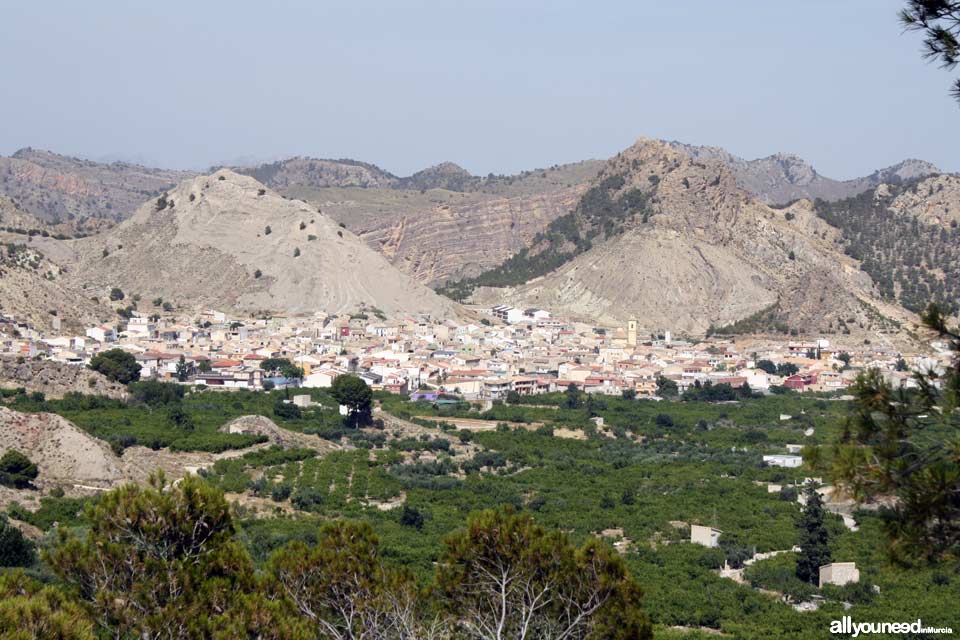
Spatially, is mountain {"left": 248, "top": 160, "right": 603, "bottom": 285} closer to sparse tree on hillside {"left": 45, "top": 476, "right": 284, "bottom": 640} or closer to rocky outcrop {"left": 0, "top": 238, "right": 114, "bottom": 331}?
rocky outcrop {"left": 0, "top": 238, "right": 114, "bottom": 331}

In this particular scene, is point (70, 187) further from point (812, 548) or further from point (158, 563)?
point (158, 563)

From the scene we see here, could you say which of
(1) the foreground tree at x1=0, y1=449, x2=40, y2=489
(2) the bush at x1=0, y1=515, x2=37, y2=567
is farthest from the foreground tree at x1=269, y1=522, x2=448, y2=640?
(1) the foreground tree at x1=0, y1=449, x2=40, y2=489

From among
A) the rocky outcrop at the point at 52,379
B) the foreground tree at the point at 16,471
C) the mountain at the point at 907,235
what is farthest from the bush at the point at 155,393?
the mountain at the point at 907,235

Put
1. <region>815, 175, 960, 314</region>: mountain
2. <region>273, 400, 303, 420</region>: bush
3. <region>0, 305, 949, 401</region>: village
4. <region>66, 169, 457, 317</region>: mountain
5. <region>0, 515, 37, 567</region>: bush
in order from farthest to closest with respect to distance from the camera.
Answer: <region>815, 175, 960, 314</region>: mountain < <region>66, 169, 457, 317</region>: mountain < <region>0, 305, 949, 401</region>: village < <region>273, 400, 303, 420</region>: bush < <region>0, 515, 37, 567</region>: bush

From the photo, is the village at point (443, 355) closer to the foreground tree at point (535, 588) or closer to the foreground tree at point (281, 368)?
the foreground tree at point (281, 368)

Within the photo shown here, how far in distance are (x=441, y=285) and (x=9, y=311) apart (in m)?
53.3

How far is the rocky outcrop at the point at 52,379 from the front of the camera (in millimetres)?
48031

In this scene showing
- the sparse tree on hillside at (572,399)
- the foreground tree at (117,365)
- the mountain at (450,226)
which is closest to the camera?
the foreground tree at (117,365)

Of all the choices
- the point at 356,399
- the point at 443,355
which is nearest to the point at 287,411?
the point at 356,399

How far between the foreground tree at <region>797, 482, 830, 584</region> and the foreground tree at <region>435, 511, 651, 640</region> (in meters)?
15.0

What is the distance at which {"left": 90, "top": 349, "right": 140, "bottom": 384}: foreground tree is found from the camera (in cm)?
5319

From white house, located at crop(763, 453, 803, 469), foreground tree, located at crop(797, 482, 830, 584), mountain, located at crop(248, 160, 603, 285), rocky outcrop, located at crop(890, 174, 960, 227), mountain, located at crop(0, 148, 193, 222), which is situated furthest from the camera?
mountain, located at crop(0, 148, 193, 222)

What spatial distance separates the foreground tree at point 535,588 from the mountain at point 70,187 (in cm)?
14227

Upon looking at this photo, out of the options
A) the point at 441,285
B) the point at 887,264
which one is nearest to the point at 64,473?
the point at 441,285
